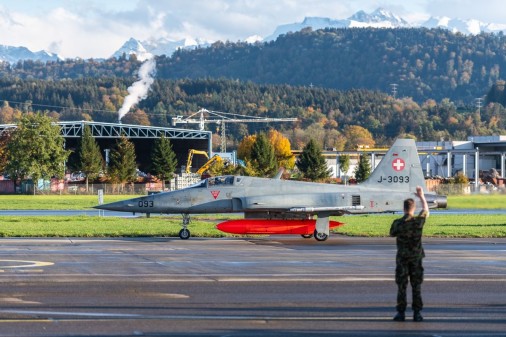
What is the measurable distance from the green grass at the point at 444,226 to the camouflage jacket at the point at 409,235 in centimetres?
2049

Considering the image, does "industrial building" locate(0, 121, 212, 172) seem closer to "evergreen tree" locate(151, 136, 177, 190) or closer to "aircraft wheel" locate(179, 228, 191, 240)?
"evergreen tree" locate(151, 136, 177, 190)

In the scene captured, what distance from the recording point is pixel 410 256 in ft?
49.7

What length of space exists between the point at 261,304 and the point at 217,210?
17.0m

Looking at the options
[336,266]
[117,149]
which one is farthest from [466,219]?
[117,149]

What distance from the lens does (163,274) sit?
21.3m

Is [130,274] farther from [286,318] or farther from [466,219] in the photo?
[466,219]

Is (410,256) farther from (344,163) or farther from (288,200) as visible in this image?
(344,163)

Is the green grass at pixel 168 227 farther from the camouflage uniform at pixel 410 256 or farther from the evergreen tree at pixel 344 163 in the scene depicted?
the evergreen tree at pixel 344 163

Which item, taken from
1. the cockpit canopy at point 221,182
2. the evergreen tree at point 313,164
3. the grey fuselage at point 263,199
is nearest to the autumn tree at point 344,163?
the evergreen tree at point 313,164

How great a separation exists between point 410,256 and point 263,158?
89.4 m

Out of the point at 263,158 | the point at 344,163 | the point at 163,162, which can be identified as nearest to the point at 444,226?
the point at 263,158

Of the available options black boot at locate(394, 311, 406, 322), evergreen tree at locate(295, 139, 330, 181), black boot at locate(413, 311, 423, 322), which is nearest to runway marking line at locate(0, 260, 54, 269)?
black boot at locate(394, 311, 406, 322)

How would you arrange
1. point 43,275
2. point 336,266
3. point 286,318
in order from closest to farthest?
point 286,318 < point 43,275 < point 336,266

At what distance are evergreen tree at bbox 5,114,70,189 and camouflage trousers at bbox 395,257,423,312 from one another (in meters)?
84.0
